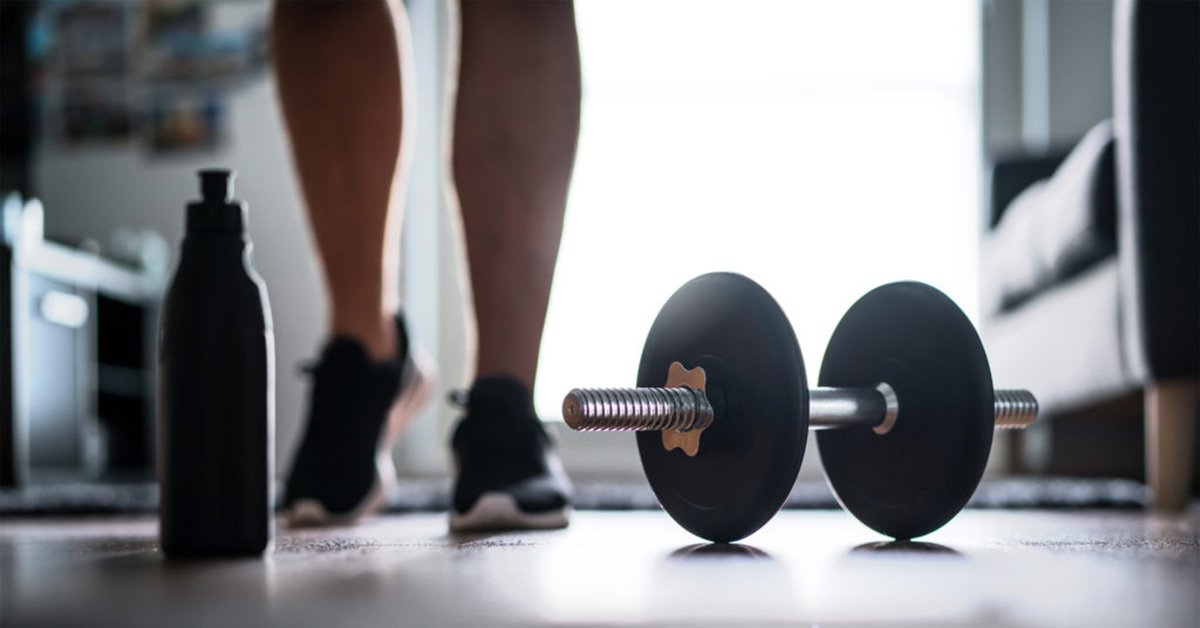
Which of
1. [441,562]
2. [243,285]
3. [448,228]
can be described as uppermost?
[448,228]

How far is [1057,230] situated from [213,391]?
1.70 meters

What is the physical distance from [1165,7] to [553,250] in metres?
0.87

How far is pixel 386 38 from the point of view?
4.66ft

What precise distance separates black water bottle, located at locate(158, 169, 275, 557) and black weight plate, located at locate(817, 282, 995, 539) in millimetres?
431

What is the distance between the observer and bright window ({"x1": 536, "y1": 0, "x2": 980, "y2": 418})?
12.1ft

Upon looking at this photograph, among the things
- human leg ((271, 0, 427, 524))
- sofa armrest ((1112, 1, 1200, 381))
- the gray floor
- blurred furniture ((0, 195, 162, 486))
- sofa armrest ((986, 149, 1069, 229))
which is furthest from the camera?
sofa armrest ((986, 149, 1069, 229))

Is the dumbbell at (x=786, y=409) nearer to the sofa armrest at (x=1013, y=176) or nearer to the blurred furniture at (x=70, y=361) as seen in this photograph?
the sofa armrest at (x=1013, y=176)

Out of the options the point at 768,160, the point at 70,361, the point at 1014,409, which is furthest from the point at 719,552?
the point at 768,160

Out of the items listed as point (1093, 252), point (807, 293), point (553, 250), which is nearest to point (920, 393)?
point (553, 250)

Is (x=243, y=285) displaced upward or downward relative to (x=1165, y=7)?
downward

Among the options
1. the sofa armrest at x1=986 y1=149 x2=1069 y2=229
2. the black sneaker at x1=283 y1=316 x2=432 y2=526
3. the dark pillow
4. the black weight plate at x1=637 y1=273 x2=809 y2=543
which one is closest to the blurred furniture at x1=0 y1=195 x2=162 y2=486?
the black sneaker at x1=283 y1=316 x2=432 y2=526

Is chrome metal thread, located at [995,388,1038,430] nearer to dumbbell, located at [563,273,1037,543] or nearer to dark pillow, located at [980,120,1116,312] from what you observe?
dumbbell, located at [563,273,1037,543]

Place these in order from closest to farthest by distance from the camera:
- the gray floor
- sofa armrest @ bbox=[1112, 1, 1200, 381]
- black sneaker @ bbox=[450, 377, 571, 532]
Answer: the gray floor < black sneaker @ bbox=[450, 377, 571, 532] < sofa armrest @ bbox=[1112, 1, 1200, 381]

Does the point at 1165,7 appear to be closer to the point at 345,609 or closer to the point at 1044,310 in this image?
the point at 1044,310
